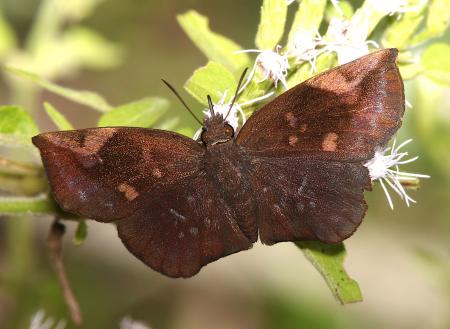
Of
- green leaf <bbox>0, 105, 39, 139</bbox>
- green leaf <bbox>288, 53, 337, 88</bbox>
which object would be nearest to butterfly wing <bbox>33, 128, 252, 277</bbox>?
green leaf <bbox>0, 105, 39, 139</bbox>


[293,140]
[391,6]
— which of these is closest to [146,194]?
[293,140]

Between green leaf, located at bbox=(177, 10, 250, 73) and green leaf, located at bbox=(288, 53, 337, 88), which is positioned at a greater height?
green leaf, located at bbox=(288, 53, 337, 88)

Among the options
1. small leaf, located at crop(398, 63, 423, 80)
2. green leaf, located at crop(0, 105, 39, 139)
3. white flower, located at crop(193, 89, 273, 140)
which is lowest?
green leaf, located at crop(0, 105, 39, 139)

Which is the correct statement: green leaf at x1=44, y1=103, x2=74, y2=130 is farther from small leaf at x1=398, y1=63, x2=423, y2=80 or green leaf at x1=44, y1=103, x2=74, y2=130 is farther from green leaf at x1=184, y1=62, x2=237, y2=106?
small leaf at x1=398, y1=63, x2=423, y2=80

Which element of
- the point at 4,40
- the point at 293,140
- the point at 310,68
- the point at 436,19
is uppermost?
the point at 436,19

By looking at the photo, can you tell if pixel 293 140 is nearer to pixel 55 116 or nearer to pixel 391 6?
pixel 391 6
